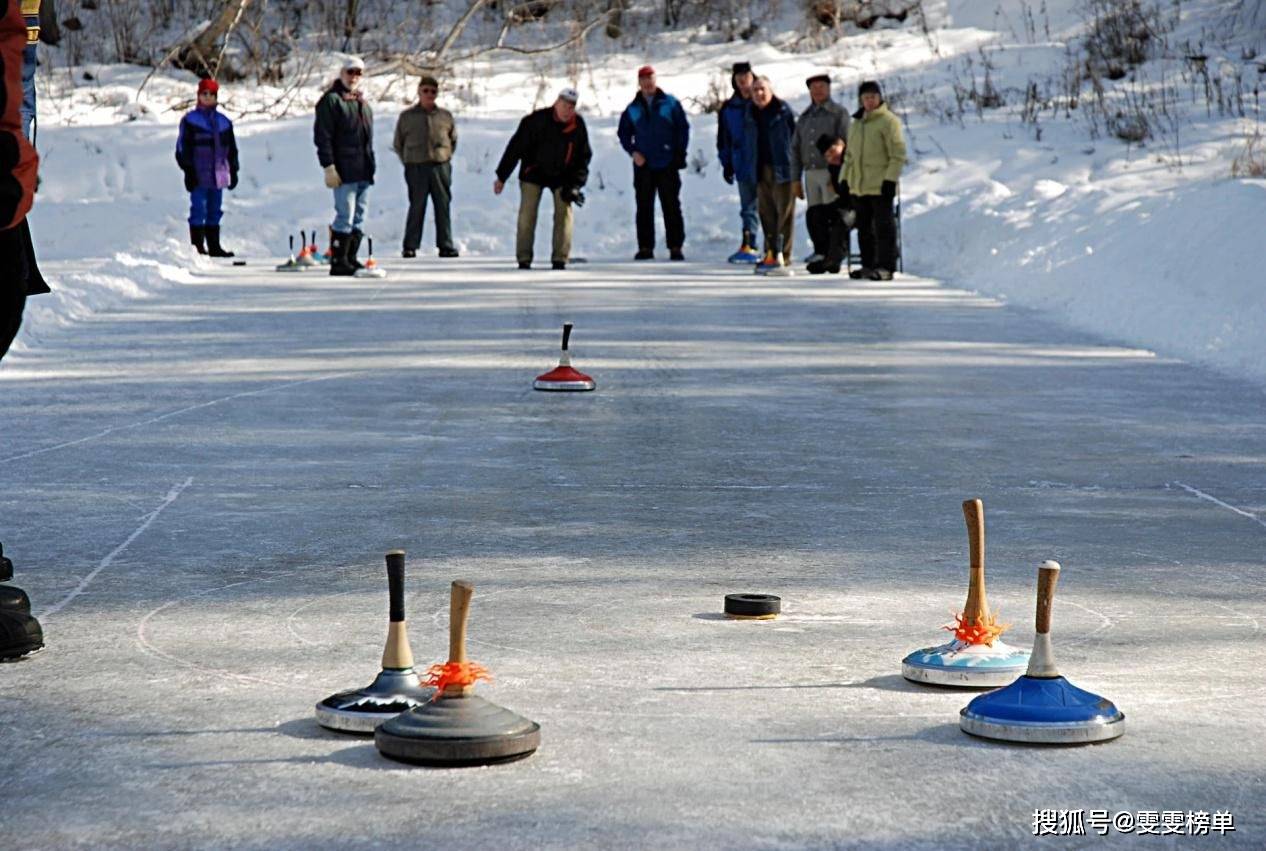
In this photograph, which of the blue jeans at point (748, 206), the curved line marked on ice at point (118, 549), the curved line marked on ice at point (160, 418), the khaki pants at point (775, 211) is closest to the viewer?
the curved line marked on ice at point (118, 549)

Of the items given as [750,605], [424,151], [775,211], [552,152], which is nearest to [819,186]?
[775,211]

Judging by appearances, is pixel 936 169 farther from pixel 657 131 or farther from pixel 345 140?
pixel 345 140

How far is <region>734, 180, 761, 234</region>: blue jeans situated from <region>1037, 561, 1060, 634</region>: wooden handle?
18936 millimetres

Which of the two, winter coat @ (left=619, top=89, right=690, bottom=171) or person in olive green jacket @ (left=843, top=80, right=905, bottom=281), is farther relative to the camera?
winter coat @ (left=619, top=89, right=690, bottom=171)

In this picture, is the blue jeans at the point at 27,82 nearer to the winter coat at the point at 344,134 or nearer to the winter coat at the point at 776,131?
the winter coat at the point at 344,134

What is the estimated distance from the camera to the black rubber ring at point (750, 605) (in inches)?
223

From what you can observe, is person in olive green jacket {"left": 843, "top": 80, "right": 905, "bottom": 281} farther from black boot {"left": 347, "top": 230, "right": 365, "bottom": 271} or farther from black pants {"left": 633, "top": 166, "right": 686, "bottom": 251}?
black boot {"left": 347, "top": 230, "right": 365, "bottom": 271}

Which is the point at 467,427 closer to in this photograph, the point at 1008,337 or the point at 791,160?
the point at 1008,337

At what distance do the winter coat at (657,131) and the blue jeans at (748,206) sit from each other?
2.63 feet

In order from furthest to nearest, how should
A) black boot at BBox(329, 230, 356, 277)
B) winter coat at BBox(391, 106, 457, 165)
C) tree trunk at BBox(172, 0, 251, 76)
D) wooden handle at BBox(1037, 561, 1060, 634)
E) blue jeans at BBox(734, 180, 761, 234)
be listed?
tree trunk at BBox(172, 0, 251, 76)
winter coat at BBox(391, 106, 457, 165)
blue jeans at BBox(734, 180, 761, 234)
black boot at BBox(329, 230, 356, 277)
wooden handle at BBox(1037, 561, 1060, 634)

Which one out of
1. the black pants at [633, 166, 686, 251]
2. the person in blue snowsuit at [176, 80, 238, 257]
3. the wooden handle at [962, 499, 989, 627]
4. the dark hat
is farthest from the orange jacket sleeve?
the black pants at [633, 166, 686, 251]

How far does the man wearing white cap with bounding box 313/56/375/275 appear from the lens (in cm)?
1961

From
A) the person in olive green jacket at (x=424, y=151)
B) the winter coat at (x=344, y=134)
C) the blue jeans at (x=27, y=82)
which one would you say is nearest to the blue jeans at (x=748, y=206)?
the person in olive green jacket at (x=424, y=151)

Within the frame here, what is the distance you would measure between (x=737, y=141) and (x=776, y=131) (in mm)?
672
